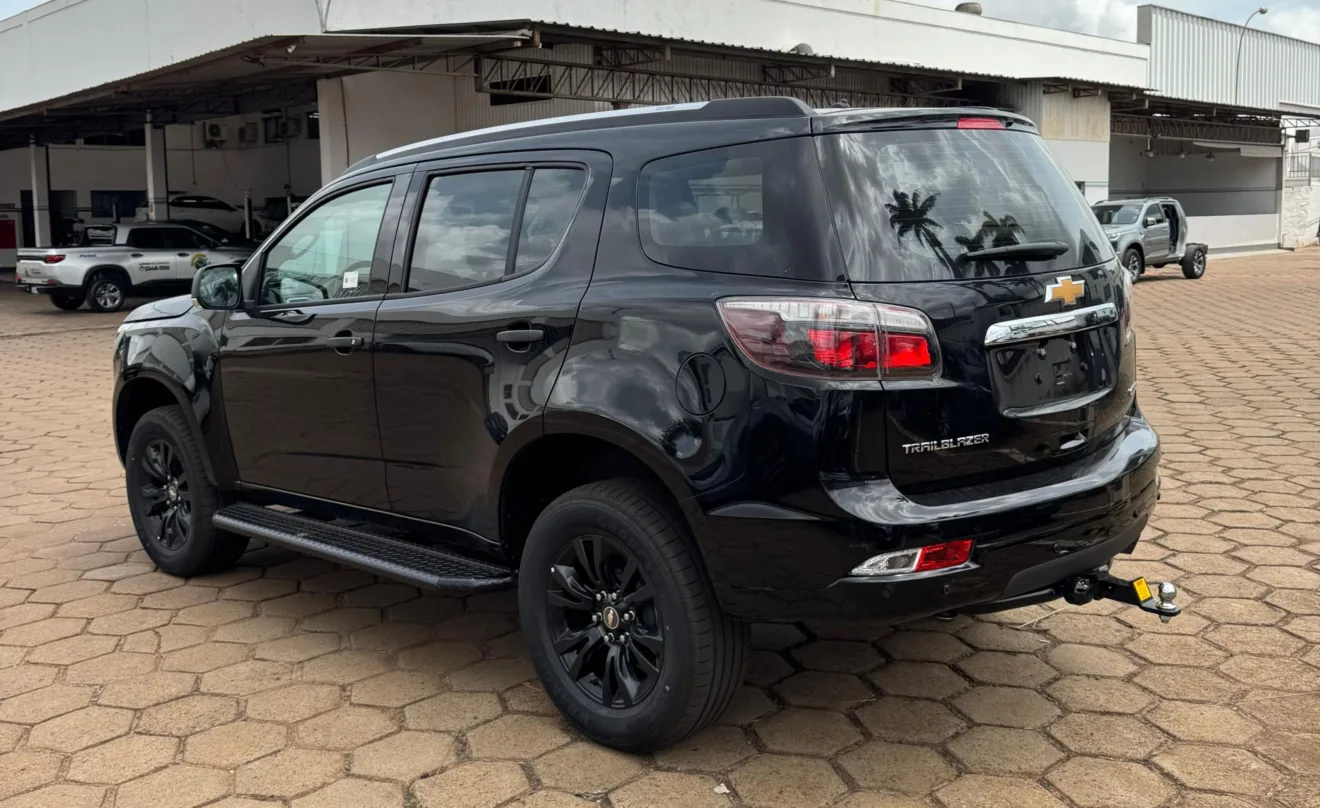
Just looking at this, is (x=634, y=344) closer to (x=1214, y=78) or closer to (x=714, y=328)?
(x=714, y=328)

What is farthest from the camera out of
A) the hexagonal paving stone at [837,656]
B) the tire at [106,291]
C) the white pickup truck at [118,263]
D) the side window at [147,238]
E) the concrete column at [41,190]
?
the concrete column at [41,190]

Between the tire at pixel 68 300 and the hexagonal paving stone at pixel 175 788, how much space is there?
19.3m

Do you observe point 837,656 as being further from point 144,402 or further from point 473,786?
point 144,402

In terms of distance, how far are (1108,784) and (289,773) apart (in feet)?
7.33

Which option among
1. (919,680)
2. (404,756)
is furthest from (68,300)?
(919,680)

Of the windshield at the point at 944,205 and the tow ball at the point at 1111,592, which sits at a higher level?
the windshield at the point at 944,205

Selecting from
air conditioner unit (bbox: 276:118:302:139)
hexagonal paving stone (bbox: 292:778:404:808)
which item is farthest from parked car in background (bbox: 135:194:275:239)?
hexagonal paving stone (bbox: 292:778:404:808)

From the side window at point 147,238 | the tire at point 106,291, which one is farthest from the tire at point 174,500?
the side window at point 147,238

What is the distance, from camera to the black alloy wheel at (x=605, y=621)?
10.6 feet

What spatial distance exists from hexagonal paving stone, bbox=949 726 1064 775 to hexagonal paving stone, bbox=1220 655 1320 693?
854 mm

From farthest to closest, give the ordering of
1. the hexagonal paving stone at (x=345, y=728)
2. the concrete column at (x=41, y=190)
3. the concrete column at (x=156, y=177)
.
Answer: the concrete column at (x=41, y=190) < the concrete column at (x=156, y=177) < the hexagonal paving stone at (x=345, y=728)

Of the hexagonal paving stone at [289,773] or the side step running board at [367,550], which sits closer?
the hexagonal paving stone at [289,773]

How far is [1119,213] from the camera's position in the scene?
22547mm

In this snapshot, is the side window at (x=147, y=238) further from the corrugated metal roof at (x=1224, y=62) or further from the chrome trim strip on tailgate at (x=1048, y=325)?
the corrugated metal roof at (x=1224, y=62)
